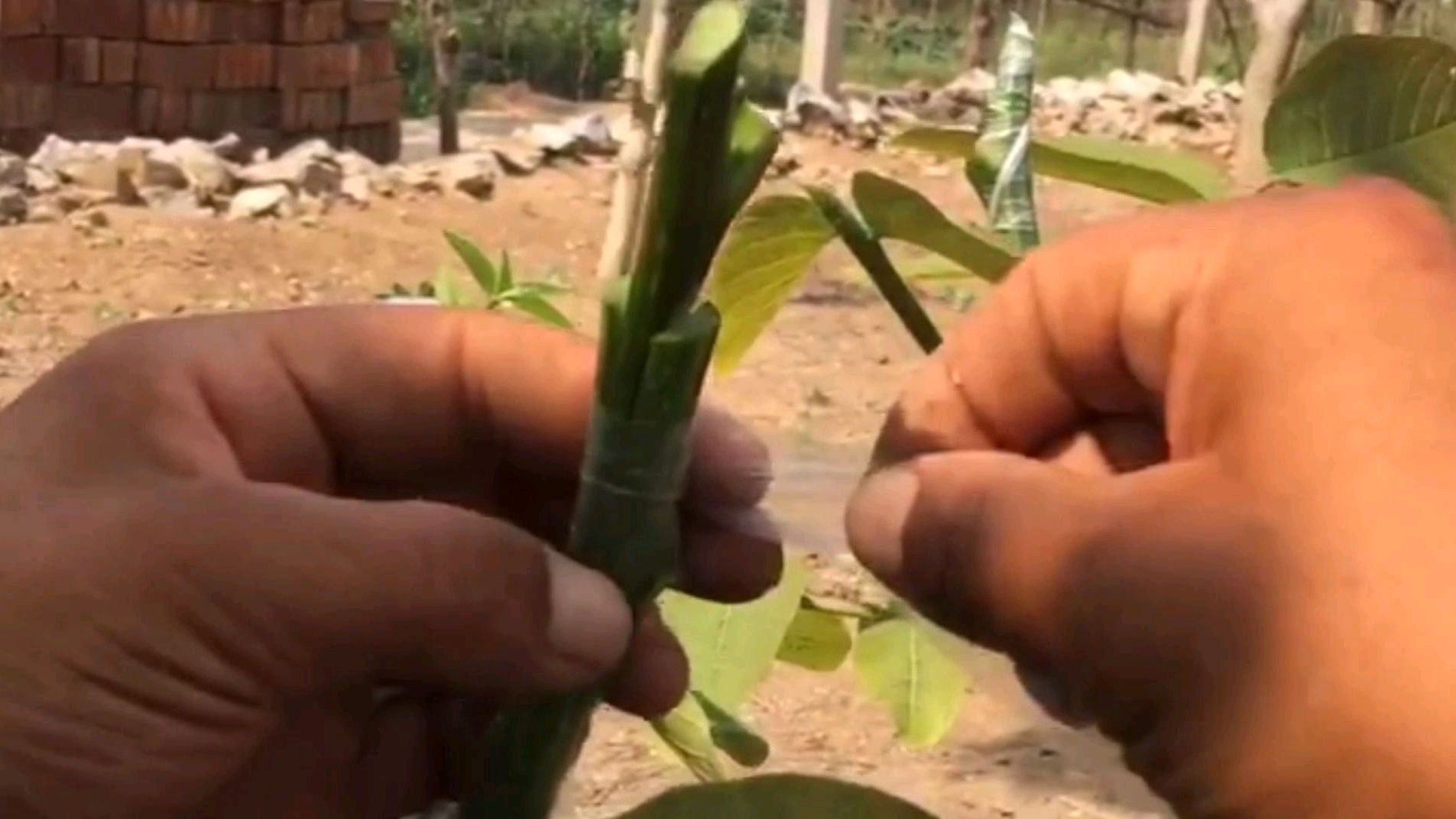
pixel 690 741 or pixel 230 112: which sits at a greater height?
pixel 690 741

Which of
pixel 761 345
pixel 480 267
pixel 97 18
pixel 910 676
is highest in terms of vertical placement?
pixel 480 267

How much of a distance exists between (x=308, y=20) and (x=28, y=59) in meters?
0.72

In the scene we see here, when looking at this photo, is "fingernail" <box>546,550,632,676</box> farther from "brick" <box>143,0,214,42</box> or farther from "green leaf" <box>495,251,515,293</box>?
"brick" <box>143,0,214,42</box>

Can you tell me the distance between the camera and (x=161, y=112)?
217 inches

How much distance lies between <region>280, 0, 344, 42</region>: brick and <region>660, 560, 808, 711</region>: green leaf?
16.6 feet

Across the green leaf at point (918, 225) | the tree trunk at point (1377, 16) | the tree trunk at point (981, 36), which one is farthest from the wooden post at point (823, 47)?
the green leaf at point (918, 225)

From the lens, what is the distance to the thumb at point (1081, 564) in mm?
415

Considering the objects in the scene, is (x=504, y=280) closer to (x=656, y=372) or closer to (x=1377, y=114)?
(x=1377, y=114)

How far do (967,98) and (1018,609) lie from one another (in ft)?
22.8

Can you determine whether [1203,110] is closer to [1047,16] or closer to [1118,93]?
[1118,93]

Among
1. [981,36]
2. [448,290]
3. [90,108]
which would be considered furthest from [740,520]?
[981,36]

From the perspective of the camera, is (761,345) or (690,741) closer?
(690,741)

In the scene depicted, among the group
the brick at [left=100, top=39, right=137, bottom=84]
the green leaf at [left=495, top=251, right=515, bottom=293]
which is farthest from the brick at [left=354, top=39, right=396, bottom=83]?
the green leaf at [left=495, top=251, right=515, bottom=293]

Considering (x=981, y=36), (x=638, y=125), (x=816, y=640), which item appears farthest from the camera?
(x=981, y=36)
